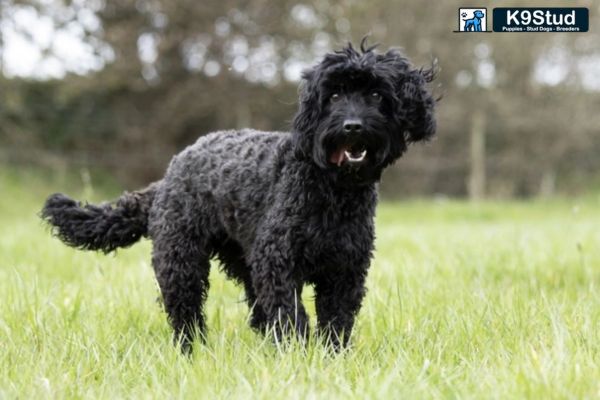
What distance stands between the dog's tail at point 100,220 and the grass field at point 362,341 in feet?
1.29

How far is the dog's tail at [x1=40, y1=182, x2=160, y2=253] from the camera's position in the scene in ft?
15.9

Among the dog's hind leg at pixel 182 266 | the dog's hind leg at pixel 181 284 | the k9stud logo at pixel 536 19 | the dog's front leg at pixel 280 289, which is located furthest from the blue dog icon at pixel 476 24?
the dog's front leg at pixel 280 289

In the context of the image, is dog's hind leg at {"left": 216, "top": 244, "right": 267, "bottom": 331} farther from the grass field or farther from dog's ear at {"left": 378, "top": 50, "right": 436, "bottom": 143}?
dog's ear at {"left": 378, "top": 50, "right": 436, "bottom": 143}

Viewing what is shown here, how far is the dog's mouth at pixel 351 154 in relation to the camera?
3640mm

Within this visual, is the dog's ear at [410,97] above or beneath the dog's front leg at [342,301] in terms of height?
above

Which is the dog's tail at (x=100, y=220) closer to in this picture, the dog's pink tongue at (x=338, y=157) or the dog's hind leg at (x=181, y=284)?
the dog's hind leg at (x=181, y=284)

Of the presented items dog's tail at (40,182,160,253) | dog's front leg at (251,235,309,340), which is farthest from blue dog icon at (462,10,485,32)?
dog's front leg at (251,235,309,340)

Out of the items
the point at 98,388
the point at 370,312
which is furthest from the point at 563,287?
the point at 98,388

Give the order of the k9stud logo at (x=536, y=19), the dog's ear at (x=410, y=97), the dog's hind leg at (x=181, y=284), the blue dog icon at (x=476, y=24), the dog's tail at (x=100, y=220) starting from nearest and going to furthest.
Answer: the dog's ear at (x=410, y=97) → the dog's hind leg at (x=181, y=284) → the dog's tail at (x=100, y=220) → the k9stud logo at (x=536, y=19) → the blue dog icon at (x=476, y=24)

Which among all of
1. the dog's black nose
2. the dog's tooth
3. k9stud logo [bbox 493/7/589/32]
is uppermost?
k9stud logo [bbox 493/7/589/32]

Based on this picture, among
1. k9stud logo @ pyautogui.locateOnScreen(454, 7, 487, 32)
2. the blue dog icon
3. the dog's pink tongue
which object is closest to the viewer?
the dog's pink tongue

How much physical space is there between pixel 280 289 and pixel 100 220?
5.52 ft

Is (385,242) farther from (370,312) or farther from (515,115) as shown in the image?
(515,115)

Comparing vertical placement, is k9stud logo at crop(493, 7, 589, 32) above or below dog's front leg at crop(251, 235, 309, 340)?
above
